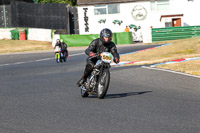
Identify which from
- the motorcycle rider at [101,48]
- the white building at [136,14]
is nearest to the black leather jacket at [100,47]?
the motorcycle rider at [101,48]

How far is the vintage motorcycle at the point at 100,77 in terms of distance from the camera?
9.55 meters

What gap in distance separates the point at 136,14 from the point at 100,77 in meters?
42.6

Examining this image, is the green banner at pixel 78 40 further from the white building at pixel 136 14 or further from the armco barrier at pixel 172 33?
the white building at pixel 136 14

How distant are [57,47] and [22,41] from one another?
82.0 feet

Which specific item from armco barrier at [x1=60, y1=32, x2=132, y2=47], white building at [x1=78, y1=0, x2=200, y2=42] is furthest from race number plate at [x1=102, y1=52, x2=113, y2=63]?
white building at [x1=78, y1=0, x2=200, y2=42]

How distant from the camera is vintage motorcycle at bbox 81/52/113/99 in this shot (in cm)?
955

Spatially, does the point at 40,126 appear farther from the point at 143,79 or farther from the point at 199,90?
the point at 143,79

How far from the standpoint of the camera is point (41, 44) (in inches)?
1909

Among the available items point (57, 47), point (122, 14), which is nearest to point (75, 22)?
point (122, 14)

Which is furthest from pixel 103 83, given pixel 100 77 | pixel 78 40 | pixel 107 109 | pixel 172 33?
pixel 78 40

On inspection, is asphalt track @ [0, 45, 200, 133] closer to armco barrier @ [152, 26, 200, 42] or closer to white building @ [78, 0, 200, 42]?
armco barrier @ [152, 26, 200, 42]

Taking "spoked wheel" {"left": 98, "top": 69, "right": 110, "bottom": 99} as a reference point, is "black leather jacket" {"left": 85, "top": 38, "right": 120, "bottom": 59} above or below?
above

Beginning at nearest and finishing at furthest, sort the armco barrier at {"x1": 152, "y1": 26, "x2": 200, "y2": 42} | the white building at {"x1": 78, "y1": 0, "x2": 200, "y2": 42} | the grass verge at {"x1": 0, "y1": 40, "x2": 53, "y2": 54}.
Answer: the armco barrier at {"x1": 152, "y1": 26, "x2": 200, "y2": 42}, the grass verge at {"x1": 0, "y1": 40, "x2": 53, "y2": 54}, the white building at {"x1": 78, "y1": 0, "x2": 200, "y2": 42}

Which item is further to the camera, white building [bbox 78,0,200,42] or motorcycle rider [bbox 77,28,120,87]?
white building [bbox 78,0,200,42]
